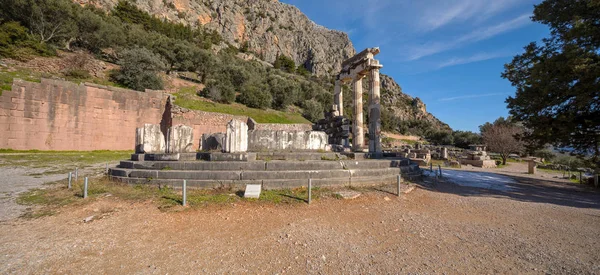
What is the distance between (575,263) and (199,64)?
41.4 meters

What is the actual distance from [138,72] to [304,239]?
27.5 metres

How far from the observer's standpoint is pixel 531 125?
11117 millimetres

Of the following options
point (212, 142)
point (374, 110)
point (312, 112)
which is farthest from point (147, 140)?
point (312, 112)

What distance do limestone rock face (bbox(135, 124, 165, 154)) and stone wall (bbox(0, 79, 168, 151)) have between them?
502 inches

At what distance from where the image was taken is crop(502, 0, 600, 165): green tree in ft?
27.5

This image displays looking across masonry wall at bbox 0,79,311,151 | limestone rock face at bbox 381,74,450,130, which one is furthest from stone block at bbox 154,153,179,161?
limestone rock face at bbox 381,74,450,130

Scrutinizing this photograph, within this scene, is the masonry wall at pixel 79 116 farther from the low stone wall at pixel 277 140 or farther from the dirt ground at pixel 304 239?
the dirt ground at pixel 304 239

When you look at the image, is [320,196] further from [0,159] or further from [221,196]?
[0,159]

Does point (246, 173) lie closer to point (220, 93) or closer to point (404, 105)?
point (220, 93)

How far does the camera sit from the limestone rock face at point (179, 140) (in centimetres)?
836

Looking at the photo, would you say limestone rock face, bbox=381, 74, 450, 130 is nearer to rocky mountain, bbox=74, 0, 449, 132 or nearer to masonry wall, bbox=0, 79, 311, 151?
rocky mountain, bbox=74, 0, 449, 132

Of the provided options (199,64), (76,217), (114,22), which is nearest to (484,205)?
(76,217)

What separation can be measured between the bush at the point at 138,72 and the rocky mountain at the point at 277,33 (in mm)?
41588

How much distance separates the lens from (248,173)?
22.0ft
